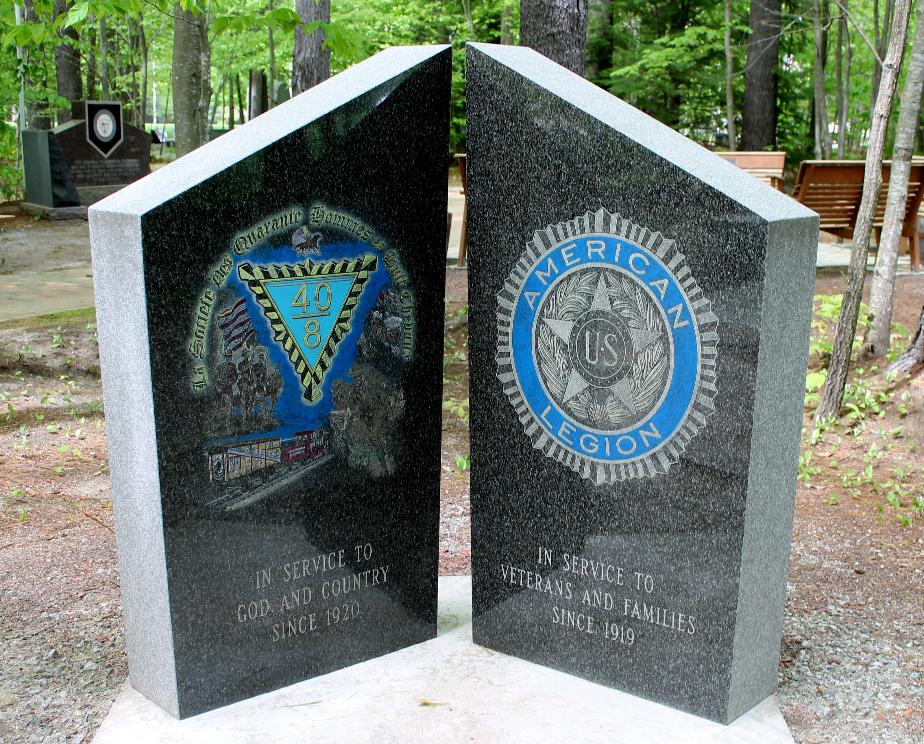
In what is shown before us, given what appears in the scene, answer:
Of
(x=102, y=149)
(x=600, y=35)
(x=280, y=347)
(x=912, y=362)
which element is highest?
(x=600, y=35)

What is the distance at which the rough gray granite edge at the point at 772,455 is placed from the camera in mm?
2732

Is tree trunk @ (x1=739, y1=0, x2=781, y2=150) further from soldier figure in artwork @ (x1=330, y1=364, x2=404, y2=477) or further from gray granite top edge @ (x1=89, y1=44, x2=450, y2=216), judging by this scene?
soldier figure in artwork @ (x1=330, y1=364, x2=404, y2=477)

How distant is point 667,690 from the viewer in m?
3.08

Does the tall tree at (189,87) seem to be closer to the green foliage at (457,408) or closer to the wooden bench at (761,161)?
the green foliage at (457,408)

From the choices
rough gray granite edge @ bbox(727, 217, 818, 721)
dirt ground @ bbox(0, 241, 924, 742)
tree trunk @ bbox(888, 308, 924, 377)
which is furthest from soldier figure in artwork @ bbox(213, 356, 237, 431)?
tree trunk @ bbox(888, 308, 924, 377)

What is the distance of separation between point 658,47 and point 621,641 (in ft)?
61.4

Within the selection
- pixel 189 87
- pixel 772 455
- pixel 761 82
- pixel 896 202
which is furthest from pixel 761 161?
pixel 772 455

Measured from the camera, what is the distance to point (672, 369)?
2.89 m

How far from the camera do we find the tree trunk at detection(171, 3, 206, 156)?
9820mm

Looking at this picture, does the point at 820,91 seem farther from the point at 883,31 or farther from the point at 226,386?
the point at 226,386

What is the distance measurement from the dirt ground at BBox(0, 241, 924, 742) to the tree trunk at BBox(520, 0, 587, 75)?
2.34m

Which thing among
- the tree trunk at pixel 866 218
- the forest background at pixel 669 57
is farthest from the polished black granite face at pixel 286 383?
the forest background at pixel 669 57

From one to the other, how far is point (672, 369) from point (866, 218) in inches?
128

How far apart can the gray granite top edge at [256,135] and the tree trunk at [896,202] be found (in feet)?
13.2
